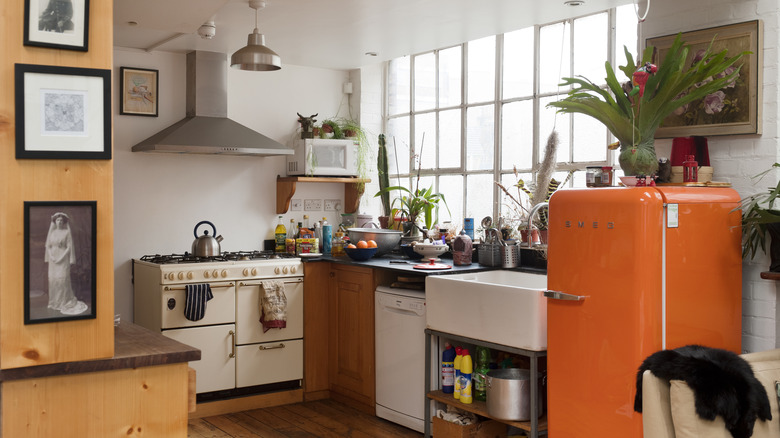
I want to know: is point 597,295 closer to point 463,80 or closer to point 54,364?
point 54,364

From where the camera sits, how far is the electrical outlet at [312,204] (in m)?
5.63

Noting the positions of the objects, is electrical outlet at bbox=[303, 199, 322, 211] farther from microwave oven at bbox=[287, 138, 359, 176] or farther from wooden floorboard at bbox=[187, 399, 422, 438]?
wooden floorboard at bbox=[187, 399, 422, 438]

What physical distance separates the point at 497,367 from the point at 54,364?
232cm

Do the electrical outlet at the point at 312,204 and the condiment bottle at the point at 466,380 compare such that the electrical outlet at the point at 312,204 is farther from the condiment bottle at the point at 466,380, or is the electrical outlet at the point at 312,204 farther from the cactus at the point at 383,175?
the condiment bottle at the point at 466,380

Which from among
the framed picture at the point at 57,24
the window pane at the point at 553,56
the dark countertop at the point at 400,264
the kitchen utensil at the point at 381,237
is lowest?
the dark countertop at the point at 400,264

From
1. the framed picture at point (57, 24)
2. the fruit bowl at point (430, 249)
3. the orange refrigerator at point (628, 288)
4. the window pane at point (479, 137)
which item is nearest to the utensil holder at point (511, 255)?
the fruit bowl at point (430, 249)

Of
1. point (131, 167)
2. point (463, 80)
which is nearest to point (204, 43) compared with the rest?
point (131, 167)

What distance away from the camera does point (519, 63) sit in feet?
15.5

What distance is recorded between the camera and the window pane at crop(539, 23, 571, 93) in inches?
173

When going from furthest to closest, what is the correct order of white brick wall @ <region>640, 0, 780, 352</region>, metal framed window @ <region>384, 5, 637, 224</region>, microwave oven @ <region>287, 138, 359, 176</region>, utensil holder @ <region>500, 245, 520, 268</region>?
microwave oven @ <region>287, 138, 359, 176</region>
metal framed window @ <region>384, 5, 637, 224</region>
utensil holder @ <region>500, 245, 520, 268</region>
white brick wall @ <region>640, 0, 780, 352</region>

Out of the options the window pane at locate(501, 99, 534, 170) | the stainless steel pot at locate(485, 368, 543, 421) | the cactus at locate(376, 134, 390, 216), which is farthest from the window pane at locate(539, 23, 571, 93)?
the stainless steel pot at locate(485, 368, 543, 421)

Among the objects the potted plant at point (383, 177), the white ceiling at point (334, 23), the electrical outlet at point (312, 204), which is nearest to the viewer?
the white ceiling at point (334, 23)

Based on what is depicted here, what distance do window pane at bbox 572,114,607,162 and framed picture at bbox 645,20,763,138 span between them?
2.78ft

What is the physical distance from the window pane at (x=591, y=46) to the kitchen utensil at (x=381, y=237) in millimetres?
1562
